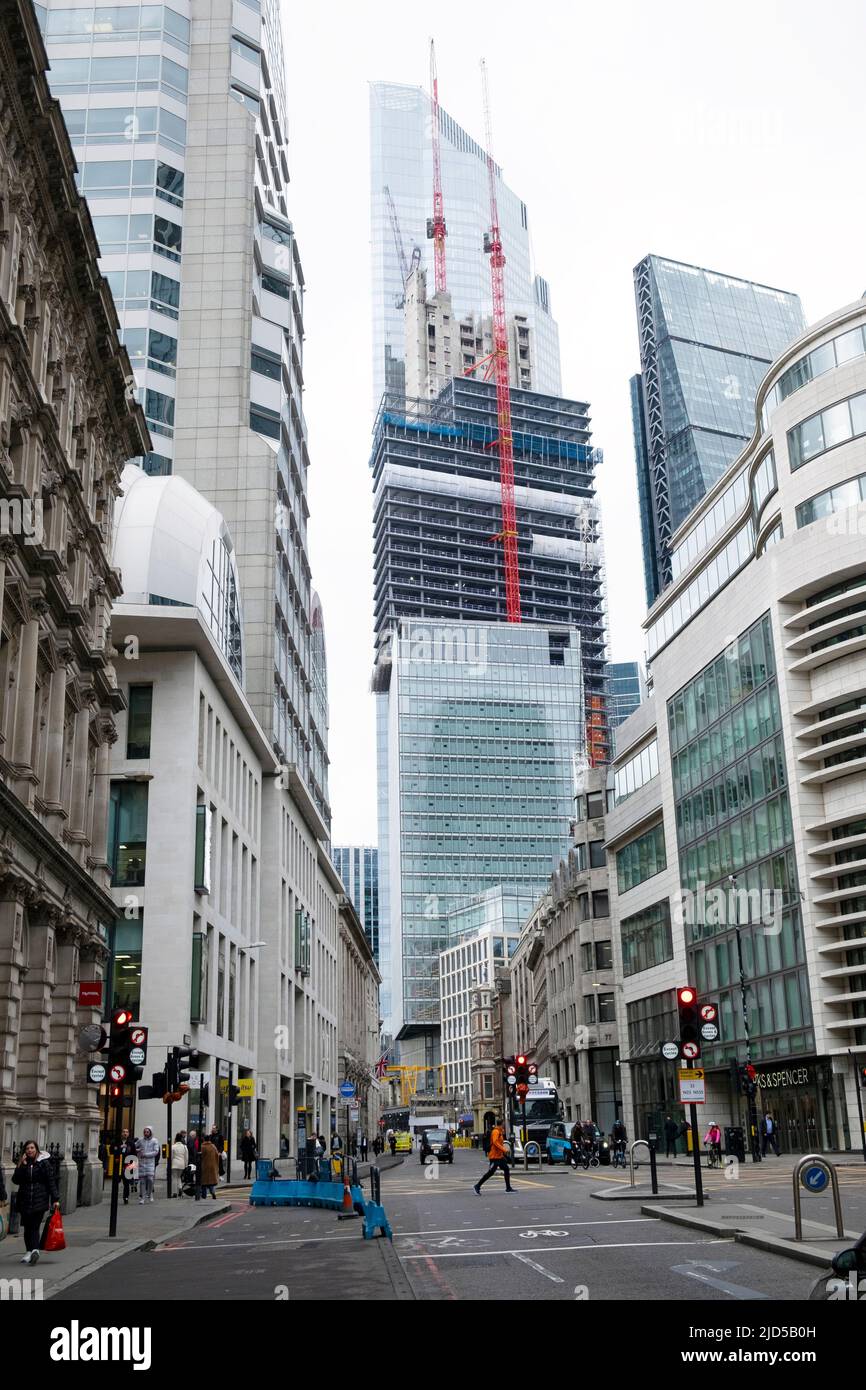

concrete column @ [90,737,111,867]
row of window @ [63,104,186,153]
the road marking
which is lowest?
the road marking

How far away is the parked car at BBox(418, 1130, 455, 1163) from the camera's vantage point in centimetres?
6856

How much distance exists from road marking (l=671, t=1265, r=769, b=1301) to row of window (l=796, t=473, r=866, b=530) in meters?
47.0

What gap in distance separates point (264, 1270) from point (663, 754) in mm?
62671

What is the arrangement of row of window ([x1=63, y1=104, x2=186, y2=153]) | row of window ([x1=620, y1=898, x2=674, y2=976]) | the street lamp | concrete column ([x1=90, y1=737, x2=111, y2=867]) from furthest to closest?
1. row of window ([x1=63, y1=104, x2=186, y2=153])
2. row of window ([x1=620, y1=898, x2=674, y2=976])
3. the street lamp
4. concrete column ([x1=90, y1=737, x2=111, y2=867])

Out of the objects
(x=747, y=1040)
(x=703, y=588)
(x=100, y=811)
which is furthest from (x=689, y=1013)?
(x=703, y=588)

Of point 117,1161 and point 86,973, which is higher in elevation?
point 86,973

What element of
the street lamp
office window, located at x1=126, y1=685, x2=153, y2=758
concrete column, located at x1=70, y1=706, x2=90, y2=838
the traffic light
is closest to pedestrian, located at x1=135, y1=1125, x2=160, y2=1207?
concrete column, located at x1=70, y1=706, x2=90, y2=838

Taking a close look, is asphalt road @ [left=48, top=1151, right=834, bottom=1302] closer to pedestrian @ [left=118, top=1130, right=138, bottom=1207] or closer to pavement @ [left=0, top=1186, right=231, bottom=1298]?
pavement @ [left=0, top=1186, right=231, bottom=1298]

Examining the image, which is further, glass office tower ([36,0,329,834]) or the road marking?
glass office tower ([36,0,329,834])

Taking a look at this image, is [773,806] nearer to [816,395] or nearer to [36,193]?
[816,395]

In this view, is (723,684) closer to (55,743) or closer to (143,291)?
(143,291)

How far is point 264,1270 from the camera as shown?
1630cm
